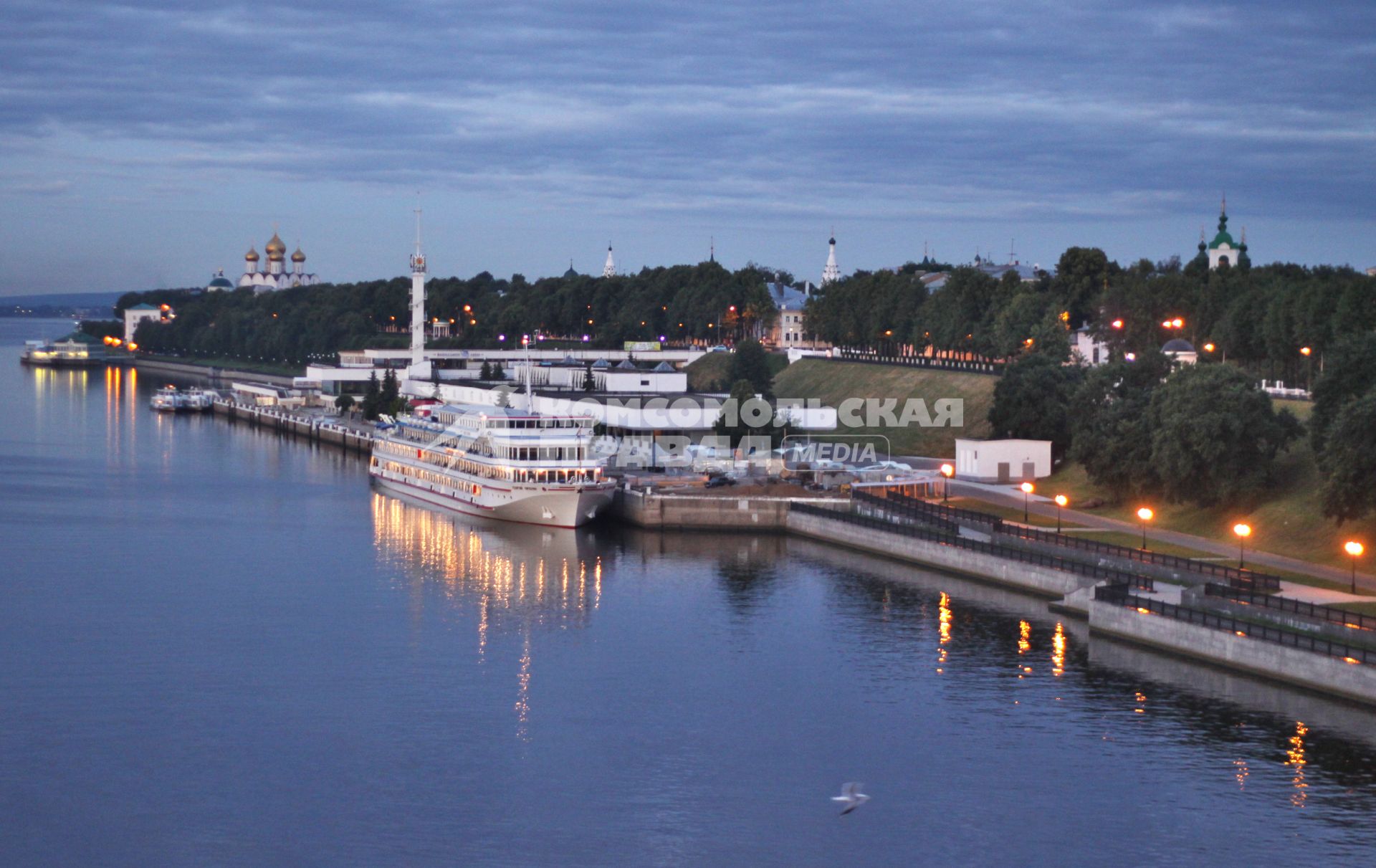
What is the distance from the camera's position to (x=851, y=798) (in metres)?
36.2

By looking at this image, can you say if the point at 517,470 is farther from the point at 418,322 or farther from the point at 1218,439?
the point at 418,322

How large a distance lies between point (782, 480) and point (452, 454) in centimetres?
1738

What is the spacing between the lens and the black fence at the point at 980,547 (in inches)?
2205

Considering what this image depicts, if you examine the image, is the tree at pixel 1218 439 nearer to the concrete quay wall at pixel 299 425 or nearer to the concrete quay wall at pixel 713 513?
the concrete quay wall at pixel 713 513

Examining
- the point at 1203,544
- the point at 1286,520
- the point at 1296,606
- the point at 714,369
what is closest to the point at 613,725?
the point at 1296,606

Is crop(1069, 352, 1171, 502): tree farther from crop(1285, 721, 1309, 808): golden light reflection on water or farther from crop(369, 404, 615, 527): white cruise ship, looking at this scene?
crop(1285, 721, 1309, 808): golden light reflection on water

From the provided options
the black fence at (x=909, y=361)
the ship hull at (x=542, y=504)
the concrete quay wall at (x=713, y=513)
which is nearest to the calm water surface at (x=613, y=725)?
the concrete quay wall at (x=713, y=513)

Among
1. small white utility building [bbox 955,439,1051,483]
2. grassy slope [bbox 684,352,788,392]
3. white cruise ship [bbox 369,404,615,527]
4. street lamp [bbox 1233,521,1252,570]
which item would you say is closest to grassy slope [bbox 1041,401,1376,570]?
street lamp [bbox 1233,521,1252,570]

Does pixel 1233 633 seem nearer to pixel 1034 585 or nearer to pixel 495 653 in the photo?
pixel 1034 585

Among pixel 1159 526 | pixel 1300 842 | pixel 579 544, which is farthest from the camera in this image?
pixel 579 544

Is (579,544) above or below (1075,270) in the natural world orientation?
below

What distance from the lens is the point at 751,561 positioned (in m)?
67.9

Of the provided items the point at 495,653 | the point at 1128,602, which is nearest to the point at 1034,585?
the point at 1128,602

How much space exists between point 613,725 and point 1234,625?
18882 mm
